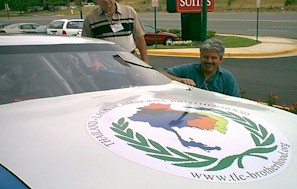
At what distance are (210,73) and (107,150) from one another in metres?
2.21

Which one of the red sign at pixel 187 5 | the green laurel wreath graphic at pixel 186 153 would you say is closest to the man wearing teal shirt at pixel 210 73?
the green laurel wreath graphic at pixel 186 153

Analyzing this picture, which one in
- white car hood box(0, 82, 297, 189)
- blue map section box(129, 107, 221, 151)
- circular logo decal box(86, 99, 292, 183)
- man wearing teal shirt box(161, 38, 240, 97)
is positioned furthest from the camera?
man wearing teal shirt box(161, 38, 240, 97)

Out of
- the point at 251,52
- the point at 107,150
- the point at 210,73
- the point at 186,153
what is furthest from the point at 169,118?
the point at 251,52

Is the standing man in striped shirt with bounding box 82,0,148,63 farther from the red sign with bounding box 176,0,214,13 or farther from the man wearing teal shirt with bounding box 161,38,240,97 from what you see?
the red sign with bounding box 176,0,214,13

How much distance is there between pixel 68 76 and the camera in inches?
110

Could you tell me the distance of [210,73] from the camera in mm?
3754

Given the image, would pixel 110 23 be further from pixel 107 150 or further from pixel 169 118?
pixel 107 150

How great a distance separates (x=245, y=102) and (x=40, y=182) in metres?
1.82

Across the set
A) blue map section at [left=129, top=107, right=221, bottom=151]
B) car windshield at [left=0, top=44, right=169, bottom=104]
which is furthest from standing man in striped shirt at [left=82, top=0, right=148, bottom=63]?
blue map section at [left=129, top=107, right=221, bottom=151]

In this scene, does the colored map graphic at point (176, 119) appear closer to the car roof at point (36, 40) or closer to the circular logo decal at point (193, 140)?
the circular logo decal at point (193, 140)

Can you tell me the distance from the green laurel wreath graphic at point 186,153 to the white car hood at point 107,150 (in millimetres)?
13

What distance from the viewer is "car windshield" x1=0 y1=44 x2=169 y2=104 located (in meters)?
2.64

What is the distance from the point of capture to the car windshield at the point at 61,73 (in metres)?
2.64

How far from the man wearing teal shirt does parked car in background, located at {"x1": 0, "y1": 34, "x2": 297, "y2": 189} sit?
0.63 meters
